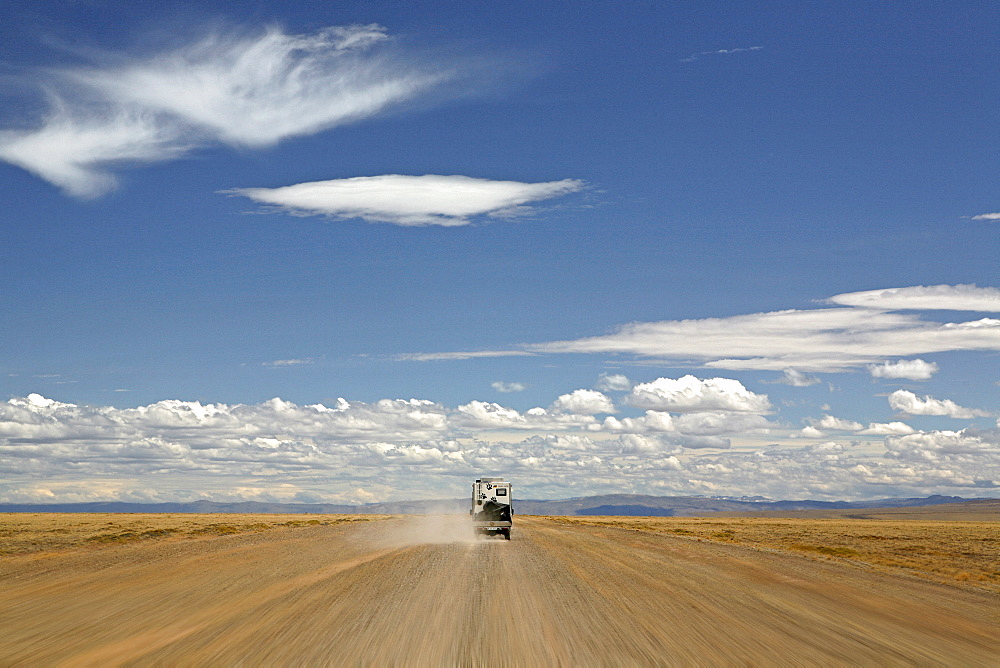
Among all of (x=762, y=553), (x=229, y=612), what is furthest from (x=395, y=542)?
(x=229, y=612)

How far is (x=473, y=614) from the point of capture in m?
15.4

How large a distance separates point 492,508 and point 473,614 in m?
31.8

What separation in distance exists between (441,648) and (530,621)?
3180mm

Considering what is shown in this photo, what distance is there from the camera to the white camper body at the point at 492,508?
1831 inches

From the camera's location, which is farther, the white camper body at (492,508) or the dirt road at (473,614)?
the white camper body at (492,508)

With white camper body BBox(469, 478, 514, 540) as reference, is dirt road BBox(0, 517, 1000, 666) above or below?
below

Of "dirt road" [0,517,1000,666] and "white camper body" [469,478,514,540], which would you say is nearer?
"dirt road" [0,517,1000,666]

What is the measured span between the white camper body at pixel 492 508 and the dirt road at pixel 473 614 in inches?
707

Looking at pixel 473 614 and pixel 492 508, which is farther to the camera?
pixel 492 508

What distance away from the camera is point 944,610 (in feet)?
58.3

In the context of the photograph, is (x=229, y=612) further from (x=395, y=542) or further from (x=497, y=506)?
(x=497, y=506)

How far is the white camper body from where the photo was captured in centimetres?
4650

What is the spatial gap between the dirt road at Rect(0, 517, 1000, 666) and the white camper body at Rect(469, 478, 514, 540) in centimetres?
1796

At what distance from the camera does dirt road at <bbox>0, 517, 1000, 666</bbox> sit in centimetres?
1149
